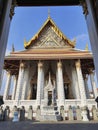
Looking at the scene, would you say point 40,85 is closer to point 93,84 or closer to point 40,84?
point 40,84

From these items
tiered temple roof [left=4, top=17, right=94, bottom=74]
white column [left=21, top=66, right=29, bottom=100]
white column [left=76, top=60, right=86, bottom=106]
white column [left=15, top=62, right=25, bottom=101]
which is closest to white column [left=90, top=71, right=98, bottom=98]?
tiered temple roof [left=4, top=17, right=94, bottom=74]

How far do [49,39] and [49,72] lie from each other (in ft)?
15.2

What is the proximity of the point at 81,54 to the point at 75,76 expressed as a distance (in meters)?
2.50

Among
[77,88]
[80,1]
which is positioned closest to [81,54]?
[77,88]

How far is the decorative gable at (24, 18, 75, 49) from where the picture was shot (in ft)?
62.7

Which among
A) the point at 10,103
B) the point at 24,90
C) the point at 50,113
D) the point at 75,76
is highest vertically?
the point at 75,76

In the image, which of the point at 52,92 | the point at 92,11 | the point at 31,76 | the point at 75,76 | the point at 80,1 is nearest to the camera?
the point at 92,11

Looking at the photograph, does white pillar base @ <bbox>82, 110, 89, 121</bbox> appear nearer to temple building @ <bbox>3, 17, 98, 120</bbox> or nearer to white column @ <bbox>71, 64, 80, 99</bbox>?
temple building @ <bbox>3, 17, 98, 120</bbox>

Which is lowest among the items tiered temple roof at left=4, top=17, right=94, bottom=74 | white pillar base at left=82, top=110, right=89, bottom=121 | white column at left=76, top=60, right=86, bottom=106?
white pillar base at left=82, top=110, right=89, bottom=121

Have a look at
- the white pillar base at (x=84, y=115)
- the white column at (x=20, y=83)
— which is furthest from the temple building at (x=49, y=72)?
the white pillar base at (x=84, y=115)

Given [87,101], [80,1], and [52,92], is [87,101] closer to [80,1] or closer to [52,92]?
[52,92]

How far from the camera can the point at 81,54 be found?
1623cm

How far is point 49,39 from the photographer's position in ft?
64.1

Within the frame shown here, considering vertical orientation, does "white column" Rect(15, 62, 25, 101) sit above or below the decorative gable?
below
